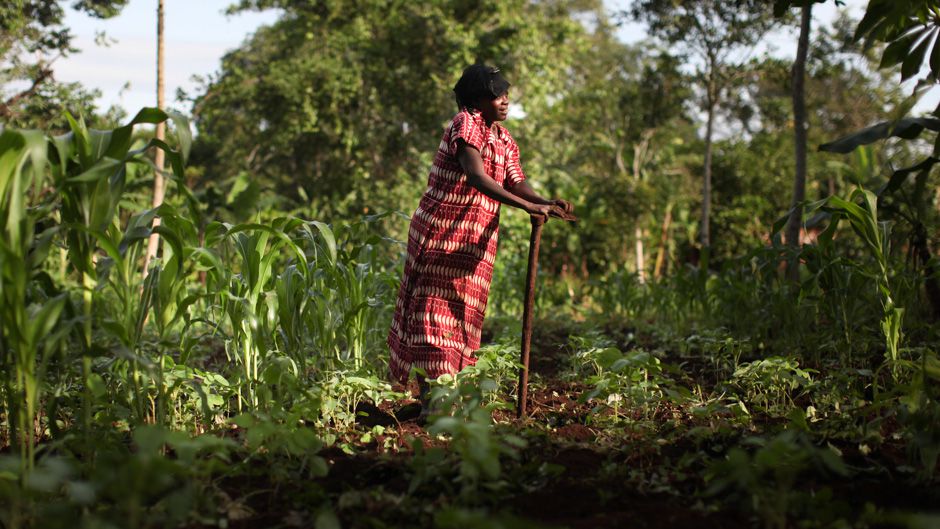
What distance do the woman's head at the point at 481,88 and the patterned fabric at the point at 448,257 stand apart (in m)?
0.06

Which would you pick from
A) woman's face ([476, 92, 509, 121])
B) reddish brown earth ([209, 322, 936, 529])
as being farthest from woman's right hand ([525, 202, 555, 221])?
reddish brown earth ([209, 322, 936, 529])

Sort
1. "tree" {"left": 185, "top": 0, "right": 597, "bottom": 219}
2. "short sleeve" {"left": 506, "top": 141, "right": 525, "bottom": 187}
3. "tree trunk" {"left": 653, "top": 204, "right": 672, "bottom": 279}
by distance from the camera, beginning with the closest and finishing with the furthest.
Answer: "short sleeve" {"left": 506, "top": 141, "right": 525, "bottom": 187}
"tree" {"left": 185, "top": 0, "right": 597, "bottom": 219}
"tree trunk" {"left": 653, "top": 204, "right": 672, "bottom": 279}

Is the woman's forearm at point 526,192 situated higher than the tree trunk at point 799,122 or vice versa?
the tree trunk at point 799,122

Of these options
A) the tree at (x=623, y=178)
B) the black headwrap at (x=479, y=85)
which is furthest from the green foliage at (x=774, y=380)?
the tree at (x=623, y=178)

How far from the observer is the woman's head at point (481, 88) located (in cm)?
340

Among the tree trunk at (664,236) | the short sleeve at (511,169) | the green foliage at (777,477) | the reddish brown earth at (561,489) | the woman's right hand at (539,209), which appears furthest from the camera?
the tree trunk at (664,236)

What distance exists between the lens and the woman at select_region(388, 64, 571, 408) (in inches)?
135

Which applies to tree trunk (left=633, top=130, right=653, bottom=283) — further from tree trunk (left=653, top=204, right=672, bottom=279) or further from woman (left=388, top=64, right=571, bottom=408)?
woman (left=388, top=64, right=571, bottom=408)

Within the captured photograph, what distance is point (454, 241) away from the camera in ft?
11.3

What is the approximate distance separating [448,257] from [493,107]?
0.68 metres

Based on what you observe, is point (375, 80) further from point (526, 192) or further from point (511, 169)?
point (526, 192)

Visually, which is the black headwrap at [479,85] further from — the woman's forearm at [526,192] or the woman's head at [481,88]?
the woman's forearm at [526,192]

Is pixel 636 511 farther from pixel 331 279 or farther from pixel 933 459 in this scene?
pixel 331 279

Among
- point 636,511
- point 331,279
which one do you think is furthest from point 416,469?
point 331,279
